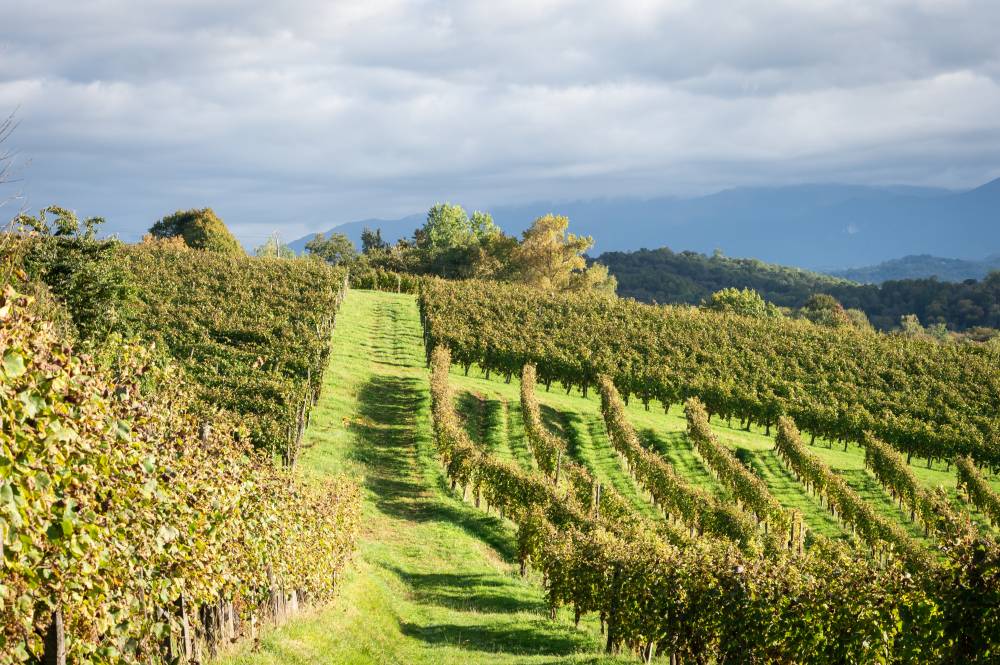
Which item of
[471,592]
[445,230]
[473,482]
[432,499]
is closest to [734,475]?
[473,482]

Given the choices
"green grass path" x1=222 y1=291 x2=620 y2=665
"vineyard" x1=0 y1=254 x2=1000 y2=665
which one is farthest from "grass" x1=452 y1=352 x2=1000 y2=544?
"green grass path" x1=222 y1=291 x2=620 y2=665

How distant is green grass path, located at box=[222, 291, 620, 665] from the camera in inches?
657

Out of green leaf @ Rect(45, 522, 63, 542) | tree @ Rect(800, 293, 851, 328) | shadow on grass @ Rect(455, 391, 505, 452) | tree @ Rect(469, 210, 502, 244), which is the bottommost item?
shadow on grass @ Rect(455, 391, 505, 452)

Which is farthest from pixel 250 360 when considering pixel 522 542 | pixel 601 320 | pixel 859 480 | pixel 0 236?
pixel 0 236

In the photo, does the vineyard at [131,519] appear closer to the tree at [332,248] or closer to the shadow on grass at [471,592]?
the shadow on grass at [471,592]

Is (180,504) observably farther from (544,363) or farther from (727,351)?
(727,351)

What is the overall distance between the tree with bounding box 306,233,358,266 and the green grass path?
9261 cm

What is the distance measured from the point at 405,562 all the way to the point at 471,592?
359 cm

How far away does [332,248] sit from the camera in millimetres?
149000

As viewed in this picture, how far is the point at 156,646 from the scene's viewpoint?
10.1m

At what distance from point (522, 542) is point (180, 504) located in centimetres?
1934

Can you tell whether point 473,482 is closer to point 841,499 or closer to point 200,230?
point 841,499

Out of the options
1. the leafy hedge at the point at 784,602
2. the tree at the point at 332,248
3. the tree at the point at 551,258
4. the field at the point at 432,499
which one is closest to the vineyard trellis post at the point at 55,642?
the field at the point at 432,499

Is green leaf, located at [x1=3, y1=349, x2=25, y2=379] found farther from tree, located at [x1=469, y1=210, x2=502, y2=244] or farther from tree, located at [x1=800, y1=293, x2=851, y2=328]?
tree, located at [x1=469, y1=210, x2=502, y2=244]
